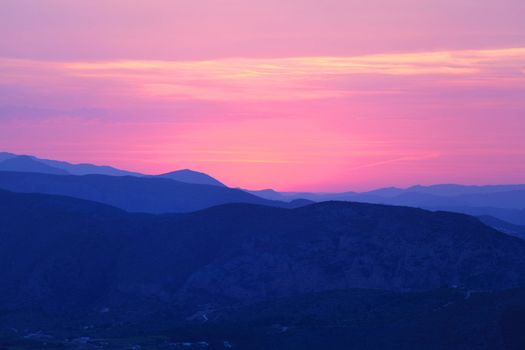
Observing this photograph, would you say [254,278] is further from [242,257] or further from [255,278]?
[242,257]

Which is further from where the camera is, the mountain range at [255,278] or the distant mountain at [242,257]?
the distant mountain at [242,257]

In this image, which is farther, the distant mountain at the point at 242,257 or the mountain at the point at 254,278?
the distant mountain at the point at 242,257

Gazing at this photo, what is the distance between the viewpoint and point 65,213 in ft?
434

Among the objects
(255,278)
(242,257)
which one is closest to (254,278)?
(255,278)

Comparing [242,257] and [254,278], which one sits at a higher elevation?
[242,257]

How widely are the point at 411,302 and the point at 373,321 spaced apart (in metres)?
5.82

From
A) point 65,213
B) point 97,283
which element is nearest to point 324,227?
point 97,283

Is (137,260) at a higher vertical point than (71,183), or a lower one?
lower

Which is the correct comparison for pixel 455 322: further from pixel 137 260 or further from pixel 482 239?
pixel 137 260

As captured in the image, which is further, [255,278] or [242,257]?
[242,257]

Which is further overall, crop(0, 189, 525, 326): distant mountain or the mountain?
crop(0, 189, 525, 326): distant mountain

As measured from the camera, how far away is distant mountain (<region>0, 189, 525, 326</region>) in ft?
345

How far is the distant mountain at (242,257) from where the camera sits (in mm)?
105188

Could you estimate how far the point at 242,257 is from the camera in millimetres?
112312
